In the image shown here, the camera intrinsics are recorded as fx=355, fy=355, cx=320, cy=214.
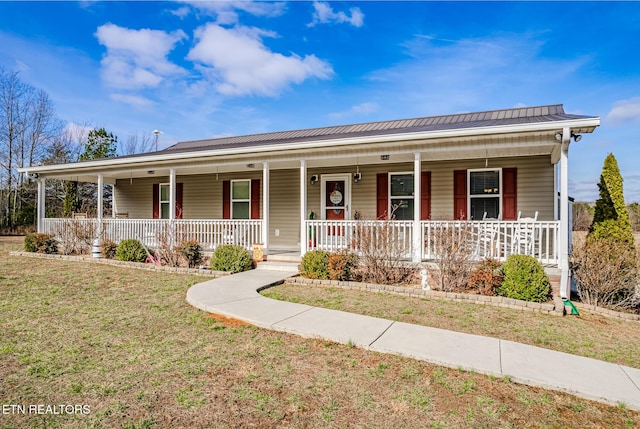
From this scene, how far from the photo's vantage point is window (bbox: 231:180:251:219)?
12.0 meters

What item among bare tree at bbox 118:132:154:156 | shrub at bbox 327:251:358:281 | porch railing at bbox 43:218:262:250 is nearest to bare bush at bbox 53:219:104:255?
porch railing at bbox 43:218:262:250

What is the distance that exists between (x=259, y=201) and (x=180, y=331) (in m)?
7.60

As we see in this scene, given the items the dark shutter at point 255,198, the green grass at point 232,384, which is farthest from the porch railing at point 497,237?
the dark shutter at point 255,198

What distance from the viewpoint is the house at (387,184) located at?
6.82 meters

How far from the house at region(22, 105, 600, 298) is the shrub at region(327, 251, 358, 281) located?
0.70m

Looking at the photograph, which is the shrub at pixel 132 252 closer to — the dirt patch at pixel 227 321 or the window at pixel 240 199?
the window at pixel 240 199

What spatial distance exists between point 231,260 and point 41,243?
23.5ft

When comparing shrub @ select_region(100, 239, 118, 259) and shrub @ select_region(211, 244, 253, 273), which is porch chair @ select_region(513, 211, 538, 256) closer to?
shrub @ select_region(211, 244, 253, 273)

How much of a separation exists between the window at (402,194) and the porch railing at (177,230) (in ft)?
12.4

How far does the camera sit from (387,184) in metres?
10.0

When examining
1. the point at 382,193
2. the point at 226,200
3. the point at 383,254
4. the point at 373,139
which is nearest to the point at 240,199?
the point at 226,200

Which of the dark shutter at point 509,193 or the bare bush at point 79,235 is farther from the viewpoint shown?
the bare bush at point 79,235

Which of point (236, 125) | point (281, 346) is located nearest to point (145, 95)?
point (236, 125)

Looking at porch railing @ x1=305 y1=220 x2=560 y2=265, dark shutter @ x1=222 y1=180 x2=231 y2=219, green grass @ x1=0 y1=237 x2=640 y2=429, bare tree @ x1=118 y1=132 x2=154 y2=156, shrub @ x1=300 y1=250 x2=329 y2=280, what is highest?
bare tree @ x1=118 y1=132 x2=154 y2=156
